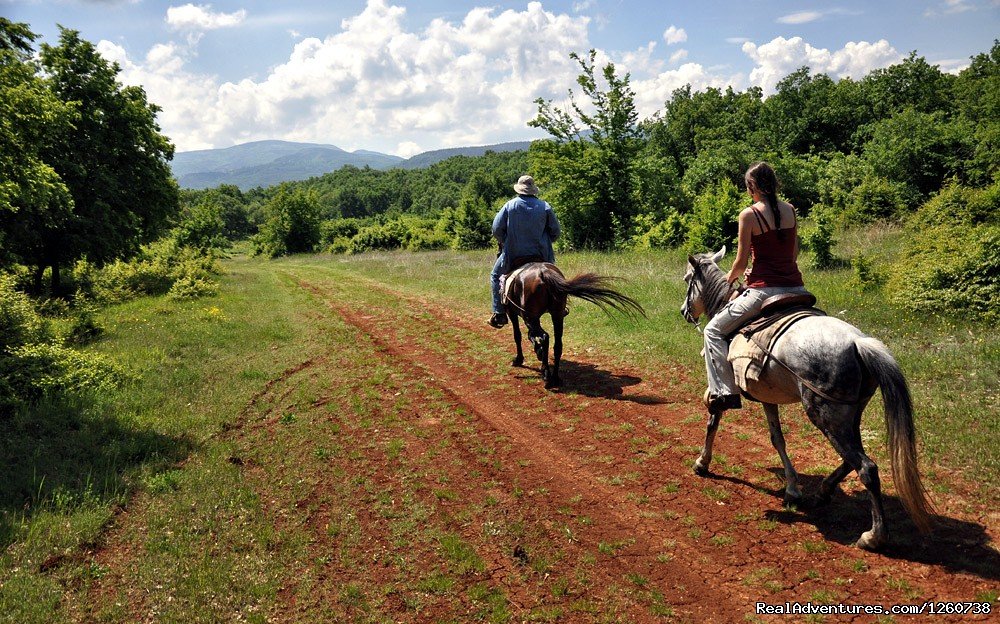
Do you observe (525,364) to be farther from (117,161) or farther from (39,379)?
(117,161)

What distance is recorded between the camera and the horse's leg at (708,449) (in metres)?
5.96

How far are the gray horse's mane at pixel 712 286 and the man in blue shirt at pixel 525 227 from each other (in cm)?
426

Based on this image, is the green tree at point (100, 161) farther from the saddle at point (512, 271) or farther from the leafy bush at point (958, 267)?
the leafy bush at point (958, 267)

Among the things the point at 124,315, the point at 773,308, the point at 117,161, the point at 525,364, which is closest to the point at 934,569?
the point at 773,308

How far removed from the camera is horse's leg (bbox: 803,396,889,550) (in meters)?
4.41

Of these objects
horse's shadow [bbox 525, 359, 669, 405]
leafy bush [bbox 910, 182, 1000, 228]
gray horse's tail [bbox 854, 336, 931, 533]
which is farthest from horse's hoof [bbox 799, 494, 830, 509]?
leafy bush [bbox 910, 182, 1000, 228]

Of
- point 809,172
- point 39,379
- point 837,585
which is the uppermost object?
point 809,172

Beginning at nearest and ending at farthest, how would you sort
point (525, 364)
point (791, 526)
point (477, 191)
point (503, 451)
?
point (791, 526), point (503, 451), point (525, 364), point (477, 191)

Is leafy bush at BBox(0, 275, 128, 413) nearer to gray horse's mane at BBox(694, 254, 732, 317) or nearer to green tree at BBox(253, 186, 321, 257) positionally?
gray horse's mane at BBox(694, 254, 732, 317)

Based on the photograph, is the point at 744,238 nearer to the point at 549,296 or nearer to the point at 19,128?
the point at 549,296

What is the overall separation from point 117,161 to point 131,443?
846 inches

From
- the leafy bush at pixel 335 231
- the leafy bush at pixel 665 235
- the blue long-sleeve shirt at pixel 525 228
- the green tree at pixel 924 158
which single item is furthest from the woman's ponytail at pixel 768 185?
the leafy bush at pixel 335 231

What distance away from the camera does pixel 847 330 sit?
4621 mm

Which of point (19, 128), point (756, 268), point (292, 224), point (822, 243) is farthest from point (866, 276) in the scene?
point (292, 224)
